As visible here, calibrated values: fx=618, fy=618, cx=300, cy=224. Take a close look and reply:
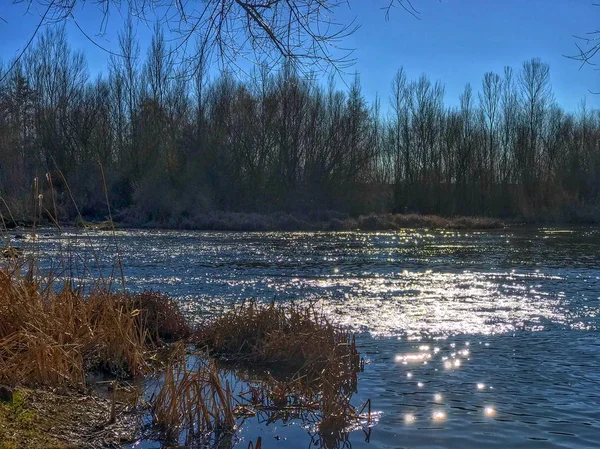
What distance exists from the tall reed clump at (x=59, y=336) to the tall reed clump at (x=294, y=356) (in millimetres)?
1151

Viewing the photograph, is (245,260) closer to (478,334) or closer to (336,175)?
(478,334)

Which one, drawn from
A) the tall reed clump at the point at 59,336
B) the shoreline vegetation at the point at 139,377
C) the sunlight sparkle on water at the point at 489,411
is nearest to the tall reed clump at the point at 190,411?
the shoreline vegetation at the point at 139,377

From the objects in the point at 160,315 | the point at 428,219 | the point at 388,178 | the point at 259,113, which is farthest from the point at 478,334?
the point at 388,178

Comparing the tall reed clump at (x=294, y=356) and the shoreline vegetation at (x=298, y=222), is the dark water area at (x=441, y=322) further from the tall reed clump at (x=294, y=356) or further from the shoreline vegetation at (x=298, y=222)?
the shoreline vegetation at (x=298, y=222)

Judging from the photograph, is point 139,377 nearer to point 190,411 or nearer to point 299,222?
point 190,411

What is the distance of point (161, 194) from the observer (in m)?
43.3

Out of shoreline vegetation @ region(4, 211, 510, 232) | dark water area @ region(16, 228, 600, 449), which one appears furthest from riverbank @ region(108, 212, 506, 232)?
dark water area @ region(16, 228, 600, 449)

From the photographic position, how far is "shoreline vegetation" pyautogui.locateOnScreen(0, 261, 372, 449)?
466cm

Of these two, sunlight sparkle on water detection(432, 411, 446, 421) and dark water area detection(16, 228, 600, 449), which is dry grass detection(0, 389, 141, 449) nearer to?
dark water area detection(16, 228, 600, 449)

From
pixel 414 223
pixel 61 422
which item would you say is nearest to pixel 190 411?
pixel 61 422

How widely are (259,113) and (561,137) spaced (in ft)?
95.8

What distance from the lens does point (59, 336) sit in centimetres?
565

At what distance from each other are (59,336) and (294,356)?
9.22 feet

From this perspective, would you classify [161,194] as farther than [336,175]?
No
